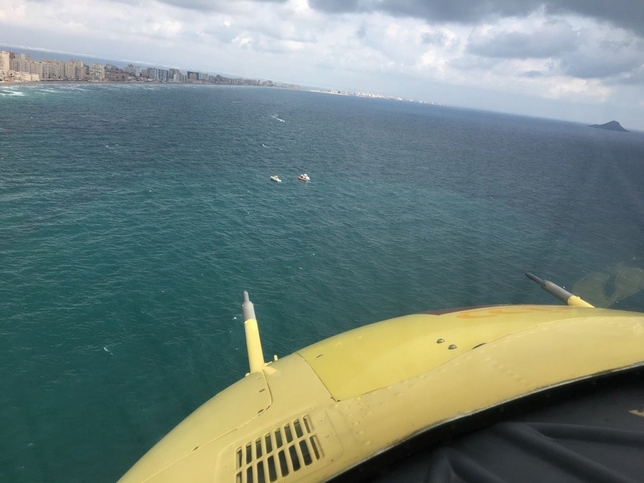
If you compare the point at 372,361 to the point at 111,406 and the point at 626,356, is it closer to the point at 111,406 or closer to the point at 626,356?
the point at 626,356

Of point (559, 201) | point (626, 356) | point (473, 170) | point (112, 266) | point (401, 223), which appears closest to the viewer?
point (626, 356)

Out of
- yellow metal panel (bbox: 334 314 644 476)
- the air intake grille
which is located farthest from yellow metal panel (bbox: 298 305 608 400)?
the air intake grille

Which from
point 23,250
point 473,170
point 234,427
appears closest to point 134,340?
point 23,250

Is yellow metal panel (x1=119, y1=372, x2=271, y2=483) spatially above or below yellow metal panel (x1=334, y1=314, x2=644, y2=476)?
below

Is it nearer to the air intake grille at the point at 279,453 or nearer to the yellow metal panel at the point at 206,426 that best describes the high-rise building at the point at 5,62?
the yellow metal panel at the point at 206,426

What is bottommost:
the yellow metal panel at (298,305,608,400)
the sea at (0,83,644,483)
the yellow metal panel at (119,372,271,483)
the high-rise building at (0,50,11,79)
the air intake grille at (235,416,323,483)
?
the sea at (0,83,644,483)

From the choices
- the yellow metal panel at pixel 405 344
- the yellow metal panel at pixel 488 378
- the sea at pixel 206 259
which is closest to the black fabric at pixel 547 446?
the yellow metal panel at pixel 488 378

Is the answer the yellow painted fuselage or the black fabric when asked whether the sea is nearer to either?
the yellow painted fuselage
